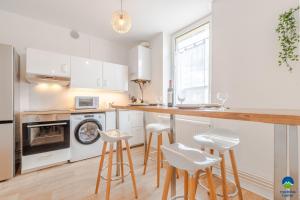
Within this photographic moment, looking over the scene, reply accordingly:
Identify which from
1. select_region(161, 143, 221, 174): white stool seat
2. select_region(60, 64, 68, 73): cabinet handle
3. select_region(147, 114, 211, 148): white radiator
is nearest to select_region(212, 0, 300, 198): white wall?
select_region(147, 114, 211, 148): white radiator

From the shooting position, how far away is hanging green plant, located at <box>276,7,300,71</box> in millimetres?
1433

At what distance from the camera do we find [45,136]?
2395 millimetres

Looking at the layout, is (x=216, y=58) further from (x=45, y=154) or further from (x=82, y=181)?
(x=45, y=154)

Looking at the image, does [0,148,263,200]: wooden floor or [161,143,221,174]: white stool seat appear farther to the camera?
[0,148,263,200]: wooden floor

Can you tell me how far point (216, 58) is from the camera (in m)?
2.19

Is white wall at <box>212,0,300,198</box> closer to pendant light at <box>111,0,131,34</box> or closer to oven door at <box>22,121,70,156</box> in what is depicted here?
pendant light at <box>111,0,131,34</box>

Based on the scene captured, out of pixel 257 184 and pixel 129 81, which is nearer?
pixel 257 184

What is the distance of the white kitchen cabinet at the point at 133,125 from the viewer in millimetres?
3223

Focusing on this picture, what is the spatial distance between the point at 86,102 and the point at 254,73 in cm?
290

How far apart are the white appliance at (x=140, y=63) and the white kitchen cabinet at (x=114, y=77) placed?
0.71 feet

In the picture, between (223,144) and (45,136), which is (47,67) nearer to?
(45,136)

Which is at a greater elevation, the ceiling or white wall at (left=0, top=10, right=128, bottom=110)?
Result: the ceiling

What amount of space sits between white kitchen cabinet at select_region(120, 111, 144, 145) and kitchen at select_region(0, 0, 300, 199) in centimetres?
2

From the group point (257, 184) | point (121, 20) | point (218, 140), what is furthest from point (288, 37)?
point (121, 20)
